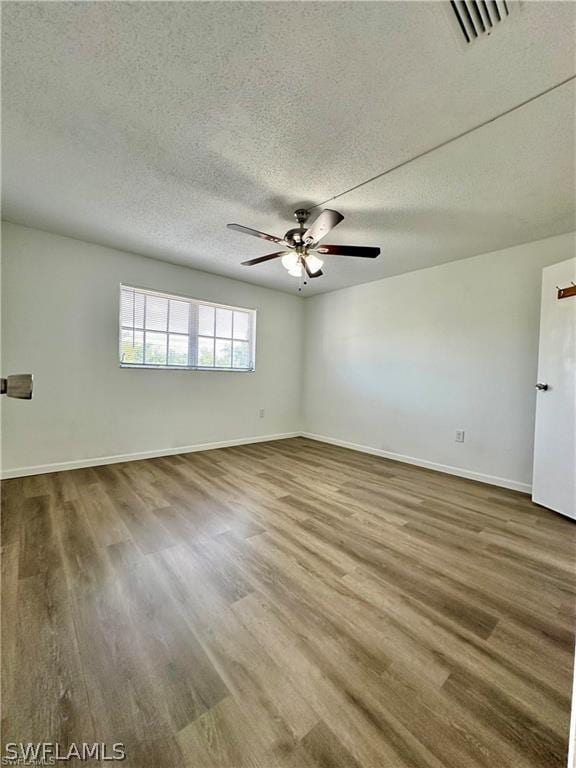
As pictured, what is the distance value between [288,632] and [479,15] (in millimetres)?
2513

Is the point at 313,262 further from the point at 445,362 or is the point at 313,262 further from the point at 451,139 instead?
the point at 445,362

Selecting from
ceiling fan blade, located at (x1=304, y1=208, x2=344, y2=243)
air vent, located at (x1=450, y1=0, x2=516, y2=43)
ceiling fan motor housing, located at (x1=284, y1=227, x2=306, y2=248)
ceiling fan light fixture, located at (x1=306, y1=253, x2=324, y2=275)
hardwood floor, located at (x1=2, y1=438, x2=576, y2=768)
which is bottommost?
hardwood floor, located at (x1=2, y1=438, x2=576, y2=768)

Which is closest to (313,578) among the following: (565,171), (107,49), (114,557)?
(114,557)

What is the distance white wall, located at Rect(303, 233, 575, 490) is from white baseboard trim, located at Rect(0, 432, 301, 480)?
1377 mm

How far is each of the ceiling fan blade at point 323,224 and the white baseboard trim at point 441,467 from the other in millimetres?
2882

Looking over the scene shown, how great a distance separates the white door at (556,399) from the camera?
239cm

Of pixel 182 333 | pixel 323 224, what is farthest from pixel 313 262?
pixel 182 333

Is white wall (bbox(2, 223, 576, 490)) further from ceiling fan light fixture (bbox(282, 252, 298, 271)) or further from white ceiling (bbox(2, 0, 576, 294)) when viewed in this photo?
ceiling fan light fixture (bbox(282, 252, 298, 271))

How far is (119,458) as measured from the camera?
11.4 feet

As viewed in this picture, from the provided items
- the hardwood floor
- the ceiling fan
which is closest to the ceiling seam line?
the ceiling fan

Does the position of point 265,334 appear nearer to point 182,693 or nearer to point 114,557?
point 114,557

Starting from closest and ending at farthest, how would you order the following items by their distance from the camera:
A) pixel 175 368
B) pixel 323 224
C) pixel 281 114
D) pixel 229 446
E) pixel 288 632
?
pixel 288 632
pixel 281 114
pixel 323 224
pixel 175 368
pixel 229 446

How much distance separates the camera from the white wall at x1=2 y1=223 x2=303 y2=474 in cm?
289

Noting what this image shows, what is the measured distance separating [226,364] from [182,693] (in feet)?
12.2
